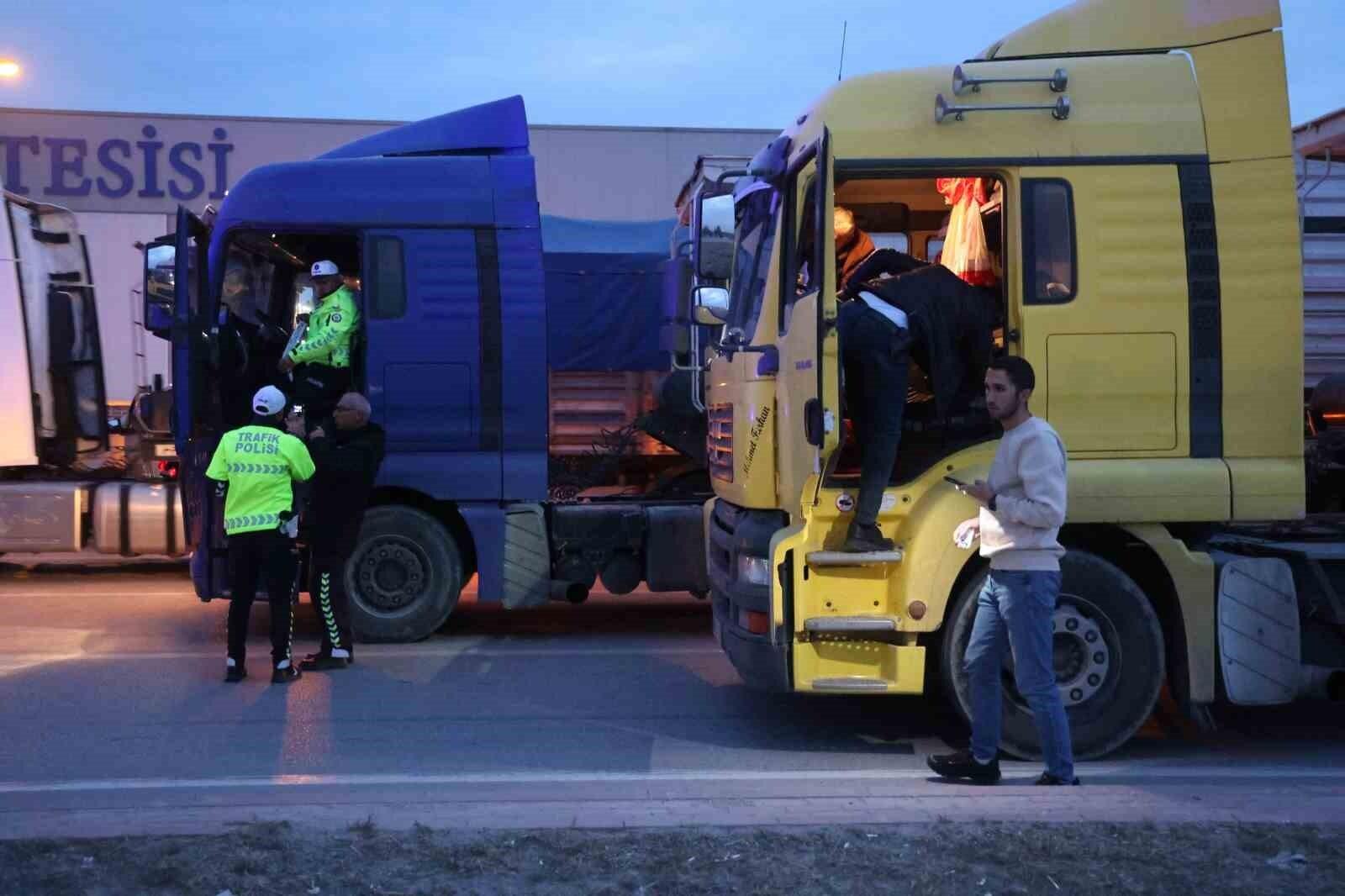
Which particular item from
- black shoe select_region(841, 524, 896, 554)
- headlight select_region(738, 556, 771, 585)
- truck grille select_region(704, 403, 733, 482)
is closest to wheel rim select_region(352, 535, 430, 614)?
truck grille select_region(704, 403, 733, 482)

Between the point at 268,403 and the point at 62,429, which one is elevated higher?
the point at 268,403

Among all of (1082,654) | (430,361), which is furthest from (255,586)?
(1082,654)

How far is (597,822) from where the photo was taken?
5.18 meters

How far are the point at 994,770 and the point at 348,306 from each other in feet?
17.0

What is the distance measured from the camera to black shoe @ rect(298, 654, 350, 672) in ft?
27.3

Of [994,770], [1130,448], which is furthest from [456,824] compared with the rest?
[1130,448]

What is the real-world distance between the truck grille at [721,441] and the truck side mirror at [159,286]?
154 inches

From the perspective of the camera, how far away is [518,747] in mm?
6641

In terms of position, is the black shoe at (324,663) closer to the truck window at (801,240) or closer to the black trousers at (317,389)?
the black trousers at (317,389)

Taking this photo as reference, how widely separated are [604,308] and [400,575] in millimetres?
2839

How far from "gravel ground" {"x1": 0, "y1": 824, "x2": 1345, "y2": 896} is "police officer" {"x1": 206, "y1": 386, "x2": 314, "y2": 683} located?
122 inches

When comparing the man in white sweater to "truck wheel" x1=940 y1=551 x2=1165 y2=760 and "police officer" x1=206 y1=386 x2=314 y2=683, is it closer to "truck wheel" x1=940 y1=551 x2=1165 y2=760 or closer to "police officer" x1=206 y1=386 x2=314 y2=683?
"truck wheel" x1=940 y1=551 x2=1165 y2=760

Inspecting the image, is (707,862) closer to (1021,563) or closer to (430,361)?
(1021,563)

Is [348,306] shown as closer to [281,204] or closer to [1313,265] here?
[281,204]
